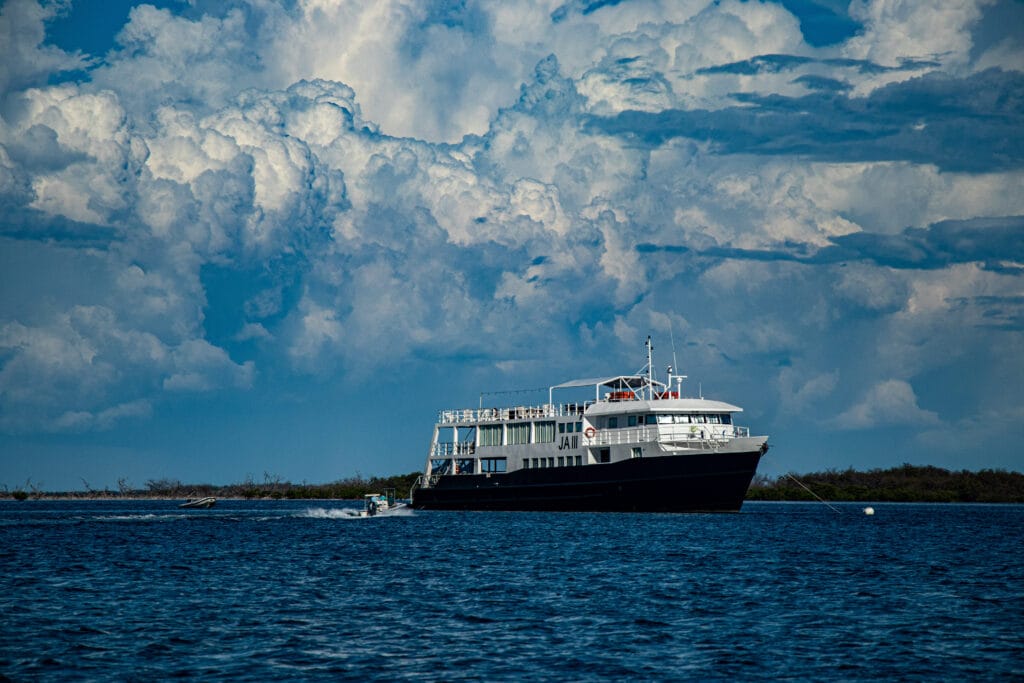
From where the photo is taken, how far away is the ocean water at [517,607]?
25672 mm

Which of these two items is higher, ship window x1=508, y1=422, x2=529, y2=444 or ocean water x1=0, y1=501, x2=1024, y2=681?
ship window x1=508, y1=422, x2=529, y2=444

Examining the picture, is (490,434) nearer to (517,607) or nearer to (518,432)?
(518,432)

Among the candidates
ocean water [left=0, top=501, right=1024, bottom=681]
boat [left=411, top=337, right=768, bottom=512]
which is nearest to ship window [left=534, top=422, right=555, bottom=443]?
boat [left=411, top=337, right=768, bottom=512]

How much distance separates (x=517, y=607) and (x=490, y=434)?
51.6 metres

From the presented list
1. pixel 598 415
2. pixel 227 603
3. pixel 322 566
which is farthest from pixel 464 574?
pixel 598 415

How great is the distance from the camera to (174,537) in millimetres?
63219

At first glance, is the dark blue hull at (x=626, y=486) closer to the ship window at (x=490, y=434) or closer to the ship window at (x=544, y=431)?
the ship window at (x=544, y=431)

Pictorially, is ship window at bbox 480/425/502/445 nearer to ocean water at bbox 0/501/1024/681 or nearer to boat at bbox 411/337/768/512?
boat at bbox 411/337/768/512

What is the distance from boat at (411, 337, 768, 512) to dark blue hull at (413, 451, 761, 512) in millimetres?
62

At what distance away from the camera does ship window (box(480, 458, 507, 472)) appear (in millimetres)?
85000

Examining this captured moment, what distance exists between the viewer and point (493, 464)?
85688 mm

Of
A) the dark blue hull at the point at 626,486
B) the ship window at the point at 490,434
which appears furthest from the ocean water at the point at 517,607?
the ship window at the point at 490,434

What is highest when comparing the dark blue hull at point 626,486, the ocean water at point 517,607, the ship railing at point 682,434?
the ship railing at point 682,434

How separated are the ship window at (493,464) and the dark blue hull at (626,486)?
6.15ft
